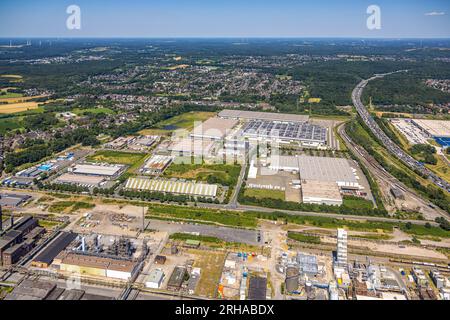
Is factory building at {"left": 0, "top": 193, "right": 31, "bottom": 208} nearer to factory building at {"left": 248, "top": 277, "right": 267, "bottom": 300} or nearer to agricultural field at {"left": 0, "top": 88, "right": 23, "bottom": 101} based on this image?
factory building at {"left": 248, "top": 277, "right": 267, "bottom": 300}

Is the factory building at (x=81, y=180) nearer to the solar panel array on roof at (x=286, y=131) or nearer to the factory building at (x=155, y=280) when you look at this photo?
the factory building at (x=155, y=280)

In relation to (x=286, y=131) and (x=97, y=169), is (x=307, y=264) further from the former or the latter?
(x=286, y=131)

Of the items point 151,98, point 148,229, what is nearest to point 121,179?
point 148,229

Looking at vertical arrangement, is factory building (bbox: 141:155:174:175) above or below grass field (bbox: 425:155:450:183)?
above

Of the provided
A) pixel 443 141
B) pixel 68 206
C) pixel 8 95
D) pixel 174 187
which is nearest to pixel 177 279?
pixel 174 187

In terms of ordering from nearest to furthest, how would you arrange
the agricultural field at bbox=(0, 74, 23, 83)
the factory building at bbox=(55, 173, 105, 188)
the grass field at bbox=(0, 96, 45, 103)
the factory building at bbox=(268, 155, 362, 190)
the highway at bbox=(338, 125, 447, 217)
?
the highway at bbox=(338, 125, 447, 217)
the factory building at bbox=(55, 173, 105, 188)
the factory building at bbox=(268, 155, 362, 190)
the grass field at bbox=(0, 96, 45, 103)
the agricultural field at bbox=(0, 74, 23, 83)

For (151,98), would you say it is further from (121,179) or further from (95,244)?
(95,244)

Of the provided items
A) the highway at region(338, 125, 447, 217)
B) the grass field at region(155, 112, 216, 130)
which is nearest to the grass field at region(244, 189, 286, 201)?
the highway at region(338, 125, 447, 217)
